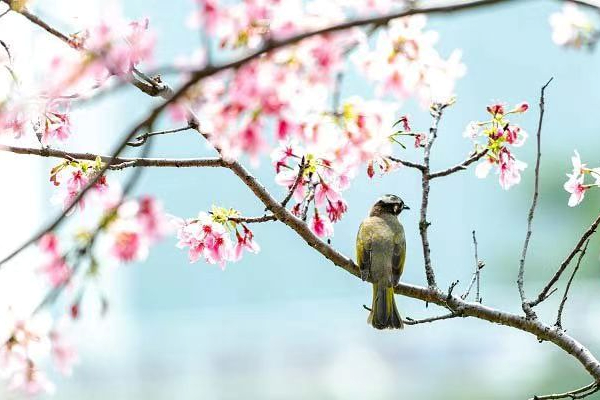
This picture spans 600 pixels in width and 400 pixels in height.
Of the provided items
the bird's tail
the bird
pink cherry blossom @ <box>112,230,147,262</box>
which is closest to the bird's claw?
the bird

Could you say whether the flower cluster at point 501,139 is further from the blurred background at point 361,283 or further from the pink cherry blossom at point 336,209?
the blurred background at point 361,283

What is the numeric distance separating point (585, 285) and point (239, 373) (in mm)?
6314

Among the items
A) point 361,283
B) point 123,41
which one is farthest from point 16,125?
point 361,283

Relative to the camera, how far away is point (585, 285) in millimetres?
17906

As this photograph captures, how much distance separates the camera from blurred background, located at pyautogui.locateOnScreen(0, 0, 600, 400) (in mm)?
18266

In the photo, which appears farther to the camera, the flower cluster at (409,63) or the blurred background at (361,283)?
the blurred background at (361,283)

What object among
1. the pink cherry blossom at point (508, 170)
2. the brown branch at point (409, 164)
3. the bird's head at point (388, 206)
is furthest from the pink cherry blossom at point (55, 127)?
the bird's head at point (388, 206)

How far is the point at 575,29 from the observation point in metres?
1.91

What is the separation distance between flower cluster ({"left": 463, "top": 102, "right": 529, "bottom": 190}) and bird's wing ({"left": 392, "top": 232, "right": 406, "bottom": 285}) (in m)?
0.43

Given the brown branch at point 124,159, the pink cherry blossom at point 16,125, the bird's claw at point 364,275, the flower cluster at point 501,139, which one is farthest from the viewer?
the bird's claw at point 364,275

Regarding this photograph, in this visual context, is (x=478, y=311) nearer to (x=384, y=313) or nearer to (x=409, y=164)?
(x=409, y=164)

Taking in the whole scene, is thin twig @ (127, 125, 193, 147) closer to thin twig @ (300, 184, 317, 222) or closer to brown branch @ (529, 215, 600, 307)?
thin twig @ (300, 184, 317, 222)

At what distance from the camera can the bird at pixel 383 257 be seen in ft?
8.23

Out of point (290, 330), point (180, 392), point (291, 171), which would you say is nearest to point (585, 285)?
point (290, 330)
